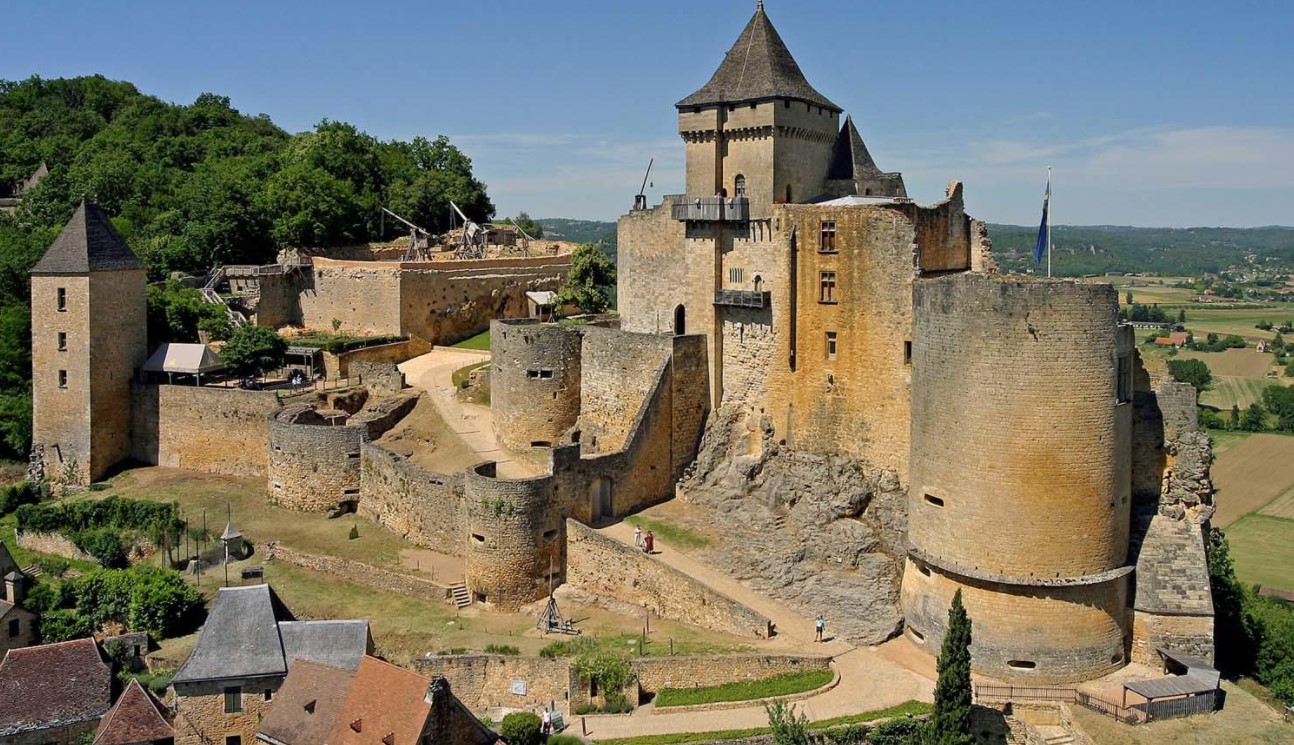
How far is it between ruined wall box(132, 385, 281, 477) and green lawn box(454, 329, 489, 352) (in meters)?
10.3

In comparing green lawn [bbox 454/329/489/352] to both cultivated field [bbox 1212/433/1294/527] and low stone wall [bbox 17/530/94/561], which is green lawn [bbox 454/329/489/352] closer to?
low stone wall [bbox 17/530/94/561]

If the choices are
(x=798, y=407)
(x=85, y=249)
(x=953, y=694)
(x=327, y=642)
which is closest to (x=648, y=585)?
(x=798, y=407)

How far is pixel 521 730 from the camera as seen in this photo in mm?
23156

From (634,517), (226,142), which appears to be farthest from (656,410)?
(226,142)

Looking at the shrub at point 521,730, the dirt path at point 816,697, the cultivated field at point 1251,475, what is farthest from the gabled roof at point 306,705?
the cultivated field at point 1251,475

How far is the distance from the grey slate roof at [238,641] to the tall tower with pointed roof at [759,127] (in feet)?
54.6

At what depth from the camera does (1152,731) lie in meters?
A: 23.0

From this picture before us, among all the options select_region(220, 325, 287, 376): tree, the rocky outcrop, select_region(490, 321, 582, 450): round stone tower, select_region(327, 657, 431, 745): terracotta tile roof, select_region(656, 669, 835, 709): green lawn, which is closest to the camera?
select_region(327, 657, 431, 745): terracotta tile roof

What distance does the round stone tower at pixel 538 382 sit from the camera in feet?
113

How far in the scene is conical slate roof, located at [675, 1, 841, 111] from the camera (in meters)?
32.1

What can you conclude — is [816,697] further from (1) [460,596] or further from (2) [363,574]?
(2) [363,574]

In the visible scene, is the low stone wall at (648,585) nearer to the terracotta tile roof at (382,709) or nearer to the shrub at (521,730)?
the shrub at (521,730)

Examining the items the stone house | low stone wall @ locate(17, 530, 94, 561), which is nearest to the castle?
low stone wall @ locate(17, 530, 94, 561)

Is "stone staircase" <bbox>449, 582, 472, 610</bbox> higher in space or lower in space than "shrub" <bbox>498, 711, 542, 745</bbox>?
higher
